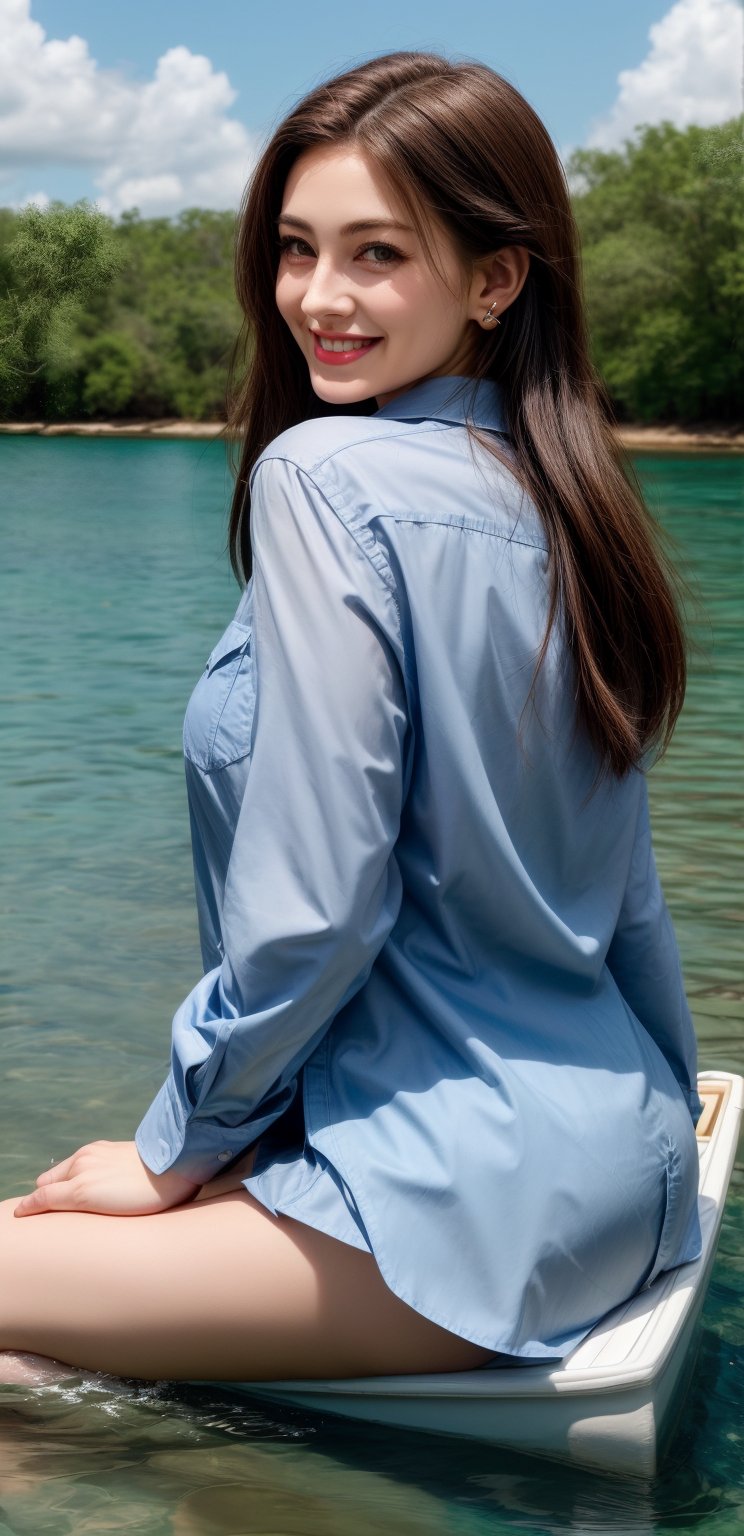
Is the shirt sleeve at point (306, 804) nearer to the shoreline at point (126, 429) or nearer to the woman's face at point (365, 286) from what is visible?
the woman's face at point (365, 286)

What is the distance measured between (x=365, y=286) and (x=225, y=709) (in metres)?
0.46

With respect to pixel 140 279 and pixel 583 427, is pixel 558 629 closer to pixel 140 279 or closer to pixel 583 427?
pixel 583 427

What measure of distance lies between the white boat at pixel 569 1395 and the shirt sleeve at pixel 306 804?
371 millimetres

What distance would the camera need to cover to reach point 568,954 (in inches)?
62.4

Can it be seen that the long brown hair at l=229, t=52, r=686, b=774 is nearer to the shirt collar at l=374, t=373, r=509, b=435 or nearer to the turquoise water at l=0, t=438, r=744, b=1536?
the shirt collar at l=374, t=373, r=509, b=435

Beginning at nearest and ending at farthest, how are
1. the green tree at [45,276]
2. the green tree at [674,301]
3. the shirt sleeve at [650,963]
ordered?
1. the shirt sleeve at [650,963]
2. the green tree at [45,276]
3. the green tree at [674,301]

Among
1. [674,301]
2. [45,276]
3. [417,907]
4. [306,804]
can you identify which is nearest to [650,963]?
[417,907]

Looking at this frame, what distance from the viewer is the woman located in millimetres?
1440

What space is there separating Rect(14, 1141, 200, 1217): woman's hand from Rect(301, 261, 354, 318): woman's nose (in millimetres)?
896

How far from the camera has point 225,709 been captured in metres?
1.59

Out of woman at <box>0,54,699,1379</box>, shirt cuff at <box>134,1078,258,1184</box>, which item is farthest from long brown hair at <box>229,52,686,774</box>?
shirt cuff at <box>134,1078,258,1184</box>

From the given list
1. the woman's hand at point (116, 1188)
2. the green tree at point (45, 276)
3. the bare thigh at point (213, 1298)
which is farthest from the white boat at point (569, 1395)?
the green tree at point (45, 276)

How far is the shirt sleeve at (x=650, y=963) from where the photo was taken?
70.0 inches

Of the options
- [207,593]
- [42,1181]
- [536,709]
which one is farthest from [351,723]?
[207,593]
